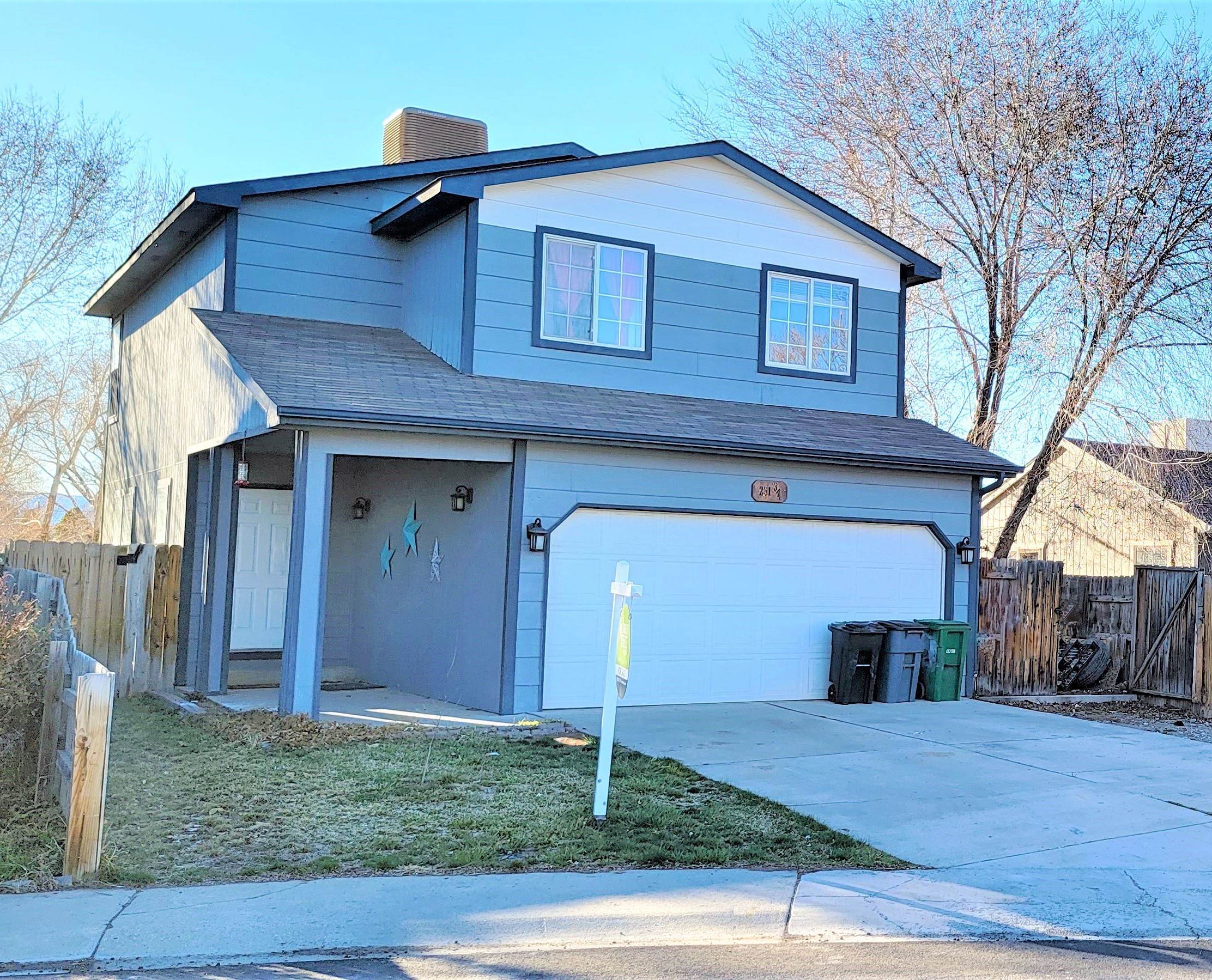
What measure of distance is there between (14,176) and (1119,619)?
23469 mm

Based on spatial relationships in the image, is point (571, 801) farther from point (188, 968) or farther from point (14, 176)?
point (14, 176)

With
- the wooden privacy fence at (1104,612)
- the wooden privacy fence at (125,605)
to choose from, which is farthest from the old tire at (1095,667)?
the wooden privacy fence at (125,605)

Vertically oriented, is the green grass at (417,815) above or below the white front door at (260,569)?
below

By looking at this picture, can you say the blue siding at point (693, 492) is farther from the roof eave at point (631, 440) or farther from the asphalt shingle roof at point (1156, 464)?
the asphalt shingle roof at point (1156, 464)

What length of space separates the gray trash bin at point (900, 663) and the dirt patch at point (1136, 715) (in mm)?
1374

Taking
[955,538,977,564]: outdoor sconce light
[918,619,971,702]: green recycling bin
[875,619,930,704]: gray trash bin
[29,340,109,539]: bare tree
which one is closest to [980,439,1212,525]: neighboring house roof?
[955,538,977,564]: outdoor sconce light

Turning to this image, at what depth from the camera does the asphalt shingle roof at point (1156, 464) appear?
19.2 meters

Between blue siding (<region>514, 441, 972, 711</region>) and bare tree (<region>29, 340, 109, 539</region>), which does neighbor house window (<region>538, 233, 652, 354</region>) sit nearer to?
blue siding (<region>514, 441, 972, 711</region>)

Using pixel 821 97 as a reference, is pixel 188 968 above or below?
below

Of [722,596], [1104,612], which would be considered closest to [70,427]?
[722,596]

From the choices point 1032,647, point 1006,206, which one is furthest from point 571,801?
point 1006,206

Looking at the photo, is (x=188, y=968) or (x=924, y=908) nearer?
(x=188, y=968)

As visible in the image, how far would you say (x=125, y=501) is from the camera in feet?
57.7

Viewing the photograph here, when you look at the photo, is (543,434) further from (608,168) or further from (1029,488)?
(1029,488)
